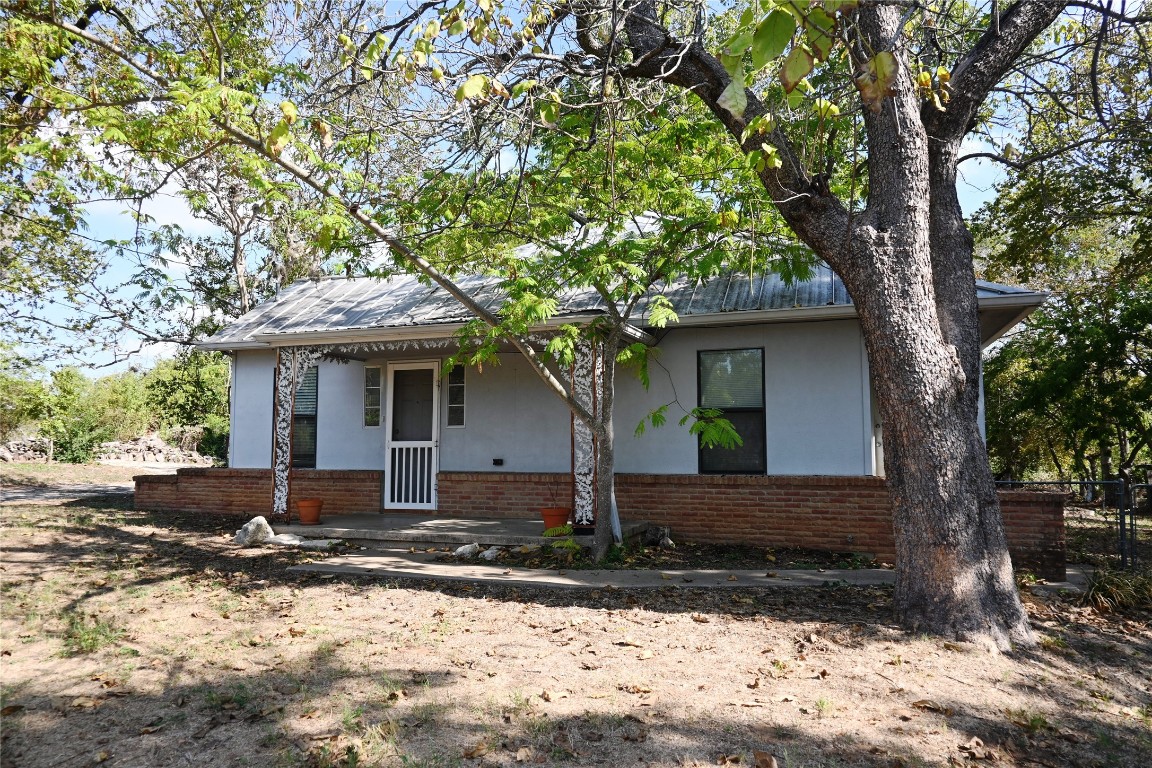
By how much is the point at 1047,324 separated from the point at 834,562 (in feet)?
31.0

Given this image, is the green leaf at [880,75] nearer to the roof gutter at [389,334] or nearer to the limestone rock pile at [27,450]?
the roof gutter at [389,334]

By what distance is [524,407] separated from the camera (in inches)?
461

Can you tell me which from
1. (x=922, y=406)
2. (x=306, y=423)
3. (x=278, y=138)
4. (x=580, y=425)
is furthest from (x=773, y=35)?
(x=306, y=423)

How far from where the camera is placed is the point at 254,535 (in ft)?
34.1

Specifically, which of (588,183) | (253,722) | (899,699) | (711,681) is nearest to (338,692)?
(253,722)

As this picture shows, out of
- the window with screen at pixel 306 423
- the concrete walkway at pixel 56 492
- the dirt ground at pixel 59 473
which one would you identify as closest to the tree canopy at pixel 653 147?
the window with screen at pixel 306 423

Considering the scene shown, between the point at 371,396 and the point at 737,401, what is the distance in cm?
623

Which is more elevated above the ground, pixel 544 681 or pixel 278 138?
pixel 278 138

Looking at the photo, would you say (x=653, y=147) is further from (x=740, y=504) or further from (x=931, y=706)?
(x=931, y=706)

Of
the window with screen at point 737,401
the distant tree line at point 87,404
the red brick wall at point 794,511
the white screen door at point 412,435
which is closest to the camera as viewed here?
the red brick wall at point 794,511

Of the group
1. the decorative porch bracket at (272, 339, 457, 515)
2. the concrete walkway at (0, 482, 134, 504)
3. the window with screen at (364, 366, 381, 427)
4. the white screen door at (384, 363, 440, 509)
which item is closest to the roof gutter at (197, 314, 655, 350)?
the decorative porch bracket at (272, 339, 457, 515)

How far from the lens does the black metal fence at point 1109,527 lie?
8336 mm

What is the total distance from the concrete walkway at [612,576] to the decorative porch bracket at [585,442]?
137 cm

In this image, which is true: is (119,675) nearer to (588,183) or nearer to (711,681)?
(711,681)
